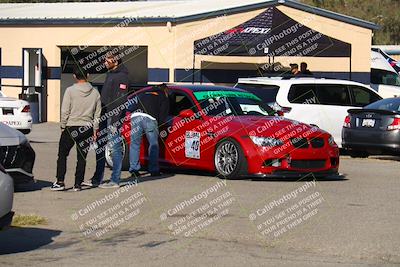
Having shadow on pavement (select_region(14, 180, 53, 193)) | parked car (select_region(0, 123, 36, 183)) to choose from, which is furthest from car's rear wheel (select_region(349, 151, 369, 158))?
parked car (select_region(0, 123, 36, 183))

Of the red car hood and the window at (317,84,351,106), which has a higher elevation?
the red car hood

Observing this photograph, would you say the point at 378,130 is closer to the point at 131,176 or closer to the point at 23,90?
the point at 131,176

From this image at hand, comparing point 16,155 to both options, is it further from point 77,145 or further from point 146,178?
point 146,178

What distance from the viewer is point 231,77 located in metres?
29.5

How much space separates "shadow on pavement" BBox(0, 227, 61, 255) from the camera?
28.1 ft

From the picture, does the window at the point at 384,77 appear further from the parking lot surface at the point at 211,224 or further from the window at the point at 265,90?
the parking lot surface at the point at 211,224

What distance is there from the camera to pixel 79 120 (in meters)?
12.3

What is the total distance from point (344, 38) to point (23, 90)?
1139cm

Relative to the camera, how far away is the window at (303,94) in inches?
727

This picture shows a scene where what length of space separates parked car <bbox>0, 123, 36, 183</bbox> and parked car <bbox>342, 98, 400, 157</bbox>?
25.8 feet

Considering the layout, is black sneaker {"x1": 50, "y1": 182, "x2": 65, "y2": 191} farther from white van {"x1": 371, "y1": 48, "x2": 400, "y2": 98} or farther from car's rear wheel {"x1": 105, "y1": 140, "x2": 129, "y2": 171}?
white van {"x1": 371, "y1": 48, "x2": 400, "y2": 98}

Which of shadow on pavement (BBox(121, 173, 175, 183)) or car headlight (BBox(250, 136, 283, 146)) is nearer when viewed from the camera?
car headlight (BBox(250, 136, 283, 146))

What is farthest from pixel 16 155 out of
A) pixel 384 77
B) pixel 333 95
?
pixel 384 77

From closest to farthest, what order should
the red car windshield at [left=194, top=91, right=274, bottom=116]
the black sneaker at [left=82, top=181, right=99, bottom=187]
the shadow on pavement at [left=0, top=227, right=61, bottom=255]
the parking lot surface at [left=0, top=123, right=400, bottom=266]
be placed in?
the parking lot surface at [left=0, top=123, right=400, bottom=266]
the shadow on pavement at [left=0, top=227, right=61, bottom=255]
the black sneaker at [left=82, top=181, right=99, bottom=187]
the red car windshield at [left=194, top=91, right=274, bottom=116]
